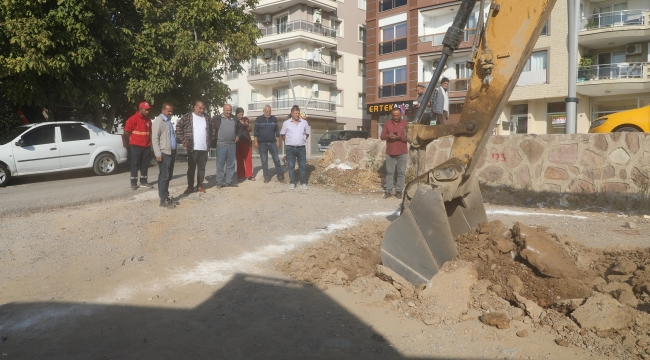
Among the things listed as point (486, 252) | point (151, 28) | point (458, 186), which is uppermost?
point (151, 28)

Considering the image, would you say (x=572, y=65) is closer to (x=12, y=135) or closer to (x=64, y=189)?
(x=64, y=189)

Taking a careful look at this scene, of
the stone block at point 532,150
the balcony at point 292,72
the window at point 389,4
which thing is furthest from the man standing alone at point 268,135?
the window at point 389,4

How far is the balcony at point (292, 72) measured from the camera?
131 ft

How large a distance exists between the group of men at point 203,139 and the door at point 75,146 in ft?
13.8

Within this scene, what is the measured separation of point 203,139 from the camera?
9.84 m

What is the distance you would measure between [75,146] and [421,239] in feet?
40.3

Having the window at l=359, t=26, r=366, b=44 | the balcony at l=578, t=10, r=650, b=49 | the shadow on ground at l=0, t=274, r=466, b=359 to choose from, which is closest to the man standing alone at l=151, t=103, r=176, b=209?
the shadow on ground at l=0, t=274, r=466, b=359

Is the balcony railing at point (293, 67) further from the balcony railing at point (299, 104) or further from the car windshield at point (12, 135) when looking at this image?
the car windshield at point (12, 135)

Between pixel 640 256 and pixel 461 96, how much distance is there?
27.9 meters

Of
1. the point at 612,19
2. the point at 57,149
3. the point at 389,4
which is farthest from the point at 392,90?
the point at 57,149

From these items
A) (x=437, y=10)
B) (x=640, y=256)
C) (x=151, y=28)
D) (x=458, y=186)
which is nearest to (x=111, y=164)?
(x=151, y=28)

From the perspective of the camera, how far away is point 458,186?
4.96m

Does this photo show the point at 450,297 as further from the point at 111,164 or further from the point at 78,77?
the point at 78,77

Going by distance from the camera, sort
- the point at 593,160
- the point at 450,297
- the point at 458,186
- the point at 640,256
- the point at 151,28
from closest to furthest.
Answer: the point at 450,297 → the point at 458,186 → the point at 640,256 → the point at 593,160 → the point at 151,28
